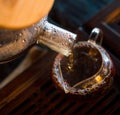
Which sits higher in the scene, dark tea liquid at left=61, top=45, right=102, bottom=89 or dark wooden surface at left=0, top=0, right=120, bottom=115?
dark tea liquid at left=61, top=45, right=102, bottom=89

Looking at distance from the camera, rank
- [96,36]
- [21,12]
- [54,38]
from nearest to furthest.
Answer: [21,12]
[54,38]
[96,36]

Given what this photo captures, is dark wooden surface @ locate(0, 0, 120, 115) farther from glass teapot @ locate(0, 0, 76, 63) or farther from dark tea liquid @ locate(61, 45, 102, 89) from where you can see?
glass teapot @ locate(0, 0, 76, 63)

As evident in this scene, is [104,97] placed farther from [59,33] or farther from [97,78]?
[59,33]

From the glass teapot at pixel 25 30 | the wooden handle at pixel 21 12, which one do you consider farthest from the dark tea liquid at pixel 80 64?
the wooden handle at pixel 21 12

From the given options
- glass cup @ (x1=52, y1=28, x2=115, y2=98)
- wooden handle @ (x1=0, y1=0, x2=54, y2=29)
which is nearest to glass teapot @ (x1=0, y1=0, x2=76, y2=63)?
wooden handle @ (x1=0, y1=0, x2=54, y2=29)

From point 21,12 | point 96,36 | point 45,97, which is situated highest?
point 21,12

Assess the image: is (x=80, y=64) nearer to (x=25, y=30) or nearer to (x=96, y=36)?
(x=96, y=36)

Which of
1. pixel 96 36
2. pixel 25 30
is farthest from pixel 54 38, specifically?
pixel 96 36

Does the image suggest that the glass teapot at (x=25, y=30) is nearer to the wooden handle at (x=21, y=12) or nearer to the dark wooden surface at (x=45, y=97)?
the wooden handle at (x=21, y=12)
